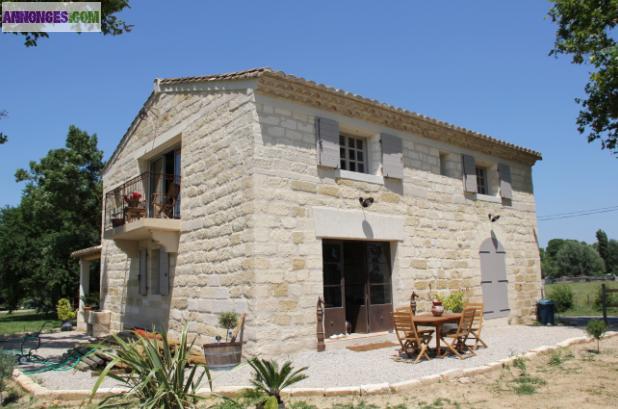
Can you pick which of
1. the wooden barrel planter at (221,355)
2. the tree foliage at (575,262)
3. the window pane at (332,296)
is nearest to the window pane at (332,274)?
the window pane at (332,296)

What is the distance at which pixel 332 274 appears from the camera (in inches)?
354

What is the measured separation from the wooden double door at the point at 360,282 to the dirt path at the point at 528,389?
9.77 ft

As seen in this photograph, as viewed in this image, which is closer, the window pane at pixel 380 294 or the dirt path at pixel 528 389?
the dirt path at pixel 528 389

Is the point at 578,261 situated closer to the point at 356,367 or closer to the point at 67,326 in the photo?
the point at 67,326

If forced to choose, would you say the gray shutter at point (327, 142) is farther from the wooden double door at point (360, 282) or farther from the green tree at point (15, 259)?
the green tree at point (15, 259)

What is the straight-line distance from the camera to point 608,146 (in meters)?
12.1

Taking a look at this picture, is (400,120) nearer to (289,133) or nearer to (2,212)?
(289,133)

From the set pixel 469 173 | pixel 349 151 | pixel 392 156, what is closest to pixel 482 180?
pixel 469 173

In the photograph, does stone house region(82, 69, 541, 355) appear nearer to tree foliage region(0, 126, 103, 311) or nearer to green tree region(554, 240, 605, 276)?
tree foliage region(0, 126, 103, 311)

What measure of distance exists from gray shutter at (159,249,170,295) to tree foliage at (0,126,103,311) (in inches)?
545

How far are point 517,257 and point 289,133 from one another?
311 inches

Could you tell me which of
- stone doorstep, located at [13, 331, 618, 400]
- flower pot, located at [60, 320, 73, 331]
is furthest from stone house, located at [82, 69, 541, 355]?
flower pot, located at [60, 320, 73, 331]

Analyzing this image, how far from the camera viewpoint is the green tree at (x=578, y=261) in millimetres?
62656

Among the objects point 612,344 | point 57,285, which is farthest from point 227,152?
point 57,285
